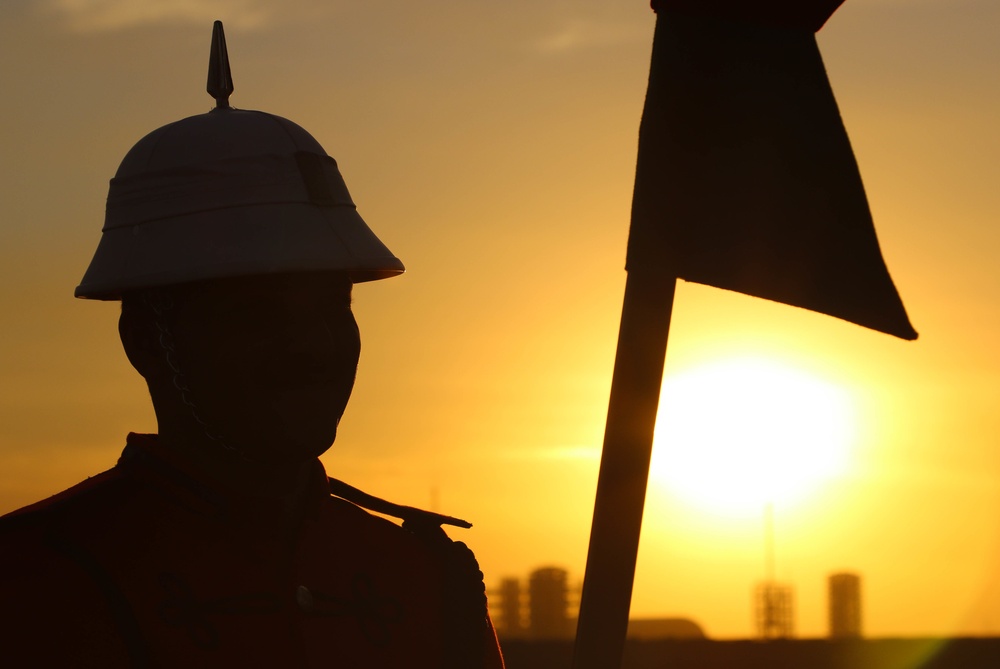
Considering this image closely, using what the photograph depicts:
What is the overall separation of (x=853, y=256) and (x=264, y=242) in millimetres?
1702

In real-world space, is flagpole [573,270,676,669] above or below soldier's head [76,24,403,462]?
below

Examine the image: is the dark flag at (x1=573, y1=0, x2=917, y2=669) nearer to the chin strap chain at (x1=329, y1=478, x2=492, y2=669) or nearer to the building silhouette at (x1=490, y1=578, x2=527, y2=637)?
the chin strap chain at (x1=329, y1=478, x2=492, y2=669)

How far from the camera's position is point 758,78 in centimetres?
310

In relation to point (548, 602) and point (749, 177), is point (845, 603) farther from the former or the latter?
point (749, 177)

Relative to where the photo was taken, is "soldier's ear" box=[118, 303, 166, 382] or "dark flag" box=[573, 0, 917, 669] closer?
"dark flag" box=[573, 0, 917, 669]

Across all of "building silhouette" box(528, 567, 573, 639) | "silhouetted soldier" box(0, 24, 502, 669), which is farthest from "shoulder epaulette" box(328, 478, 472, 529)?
"building silhouette" box(528, 567, 573, 639)

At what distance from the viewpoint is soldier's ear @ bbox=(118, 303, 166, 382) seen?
428 centimetres

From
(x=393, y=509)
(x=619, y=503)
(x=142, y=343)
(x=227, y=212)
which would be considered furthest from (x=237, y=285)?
(x=619, y=503)

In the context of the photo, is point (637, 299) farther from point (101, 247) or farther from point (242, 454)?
point (101, 247)

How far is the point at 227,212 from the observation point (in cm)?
418

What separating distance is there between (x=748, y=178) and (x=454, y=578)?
2.19m

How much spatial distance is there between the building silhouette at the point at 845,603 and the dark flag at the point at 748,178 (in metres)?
73.4

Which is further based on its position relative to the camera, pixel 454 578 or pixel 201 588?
pixel 454 578

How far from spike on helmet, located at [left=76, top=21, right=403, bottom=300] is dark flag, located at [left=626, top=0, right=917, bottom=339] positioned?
4.40 feet
